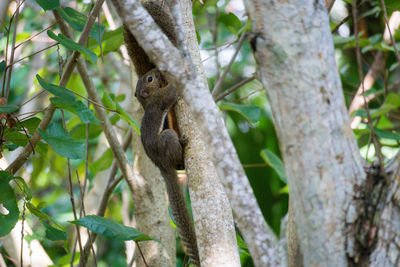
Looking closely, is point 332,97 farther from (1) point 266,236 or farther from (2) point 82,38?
(2) point 82,38

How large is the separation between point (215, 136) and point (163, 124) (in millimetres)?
1550

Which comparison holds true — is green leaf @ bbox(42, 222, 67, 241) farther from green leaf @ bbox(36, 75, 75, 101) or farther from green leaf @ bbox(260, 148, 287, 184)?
green leaf @ bbox(260, 148, 287, 184)

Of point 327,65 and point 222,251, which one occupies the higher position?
point 327,65

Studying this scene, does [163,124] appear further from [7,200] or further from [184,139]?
[7,200]

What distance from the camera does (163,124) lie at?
2.81 meters

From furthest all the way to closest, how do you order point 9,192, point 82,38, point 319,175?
point 82,38 < point 9,192 < point 319,175

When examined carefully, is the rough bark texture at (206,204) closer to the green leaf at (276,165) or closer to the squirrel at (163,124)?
the squirrel at (163,124)

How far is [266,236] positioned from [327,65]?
51 centimetres

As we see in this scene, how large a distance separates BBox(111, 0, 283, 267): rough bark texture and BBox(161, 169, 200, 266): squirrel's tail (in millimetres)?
1115

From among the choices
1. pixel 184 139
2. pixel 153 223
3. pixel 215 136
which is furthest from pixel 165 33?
pixel 215 136

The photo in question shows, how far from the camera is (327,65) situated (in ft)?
4.10

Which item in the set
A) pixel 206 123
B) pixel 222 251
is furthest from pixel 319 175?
pixel 222 251

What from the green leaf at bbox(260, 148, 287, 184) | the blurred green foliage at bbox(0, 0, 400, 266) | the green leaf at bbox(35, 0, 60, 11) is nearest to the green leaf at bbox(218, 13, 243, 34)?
the blurred green foliage at bbox(0, 0, 400, 266)

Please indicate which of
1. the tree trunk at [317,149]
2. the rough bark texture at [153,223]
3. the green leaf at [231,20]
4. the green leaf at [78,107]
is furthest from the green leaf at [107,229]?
the green leaf at [231,20]
